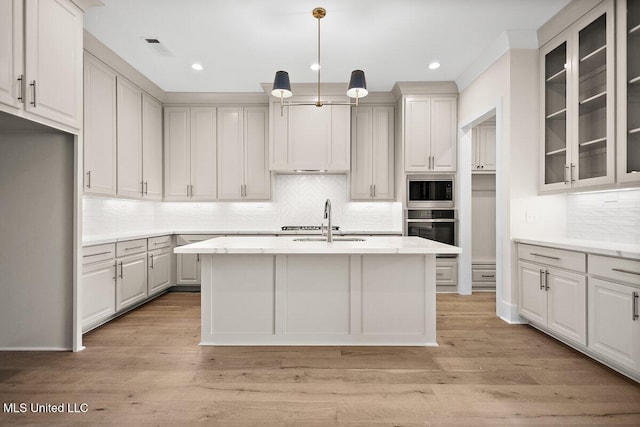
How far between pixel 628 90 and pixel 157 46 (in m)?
4.30

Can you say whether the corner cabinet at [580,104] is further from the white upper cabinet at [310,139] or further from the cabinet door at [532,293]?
the white upper cabinet at [310,139]

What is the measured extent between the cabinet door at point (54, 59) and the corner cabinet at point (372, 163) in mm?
3513

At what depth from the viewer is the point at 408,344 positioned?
2977 millimetres

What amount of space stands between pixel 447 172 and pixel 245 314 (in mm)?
3458

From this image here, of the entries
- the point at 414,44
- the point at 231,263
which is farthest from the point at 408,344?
the point at 414,44

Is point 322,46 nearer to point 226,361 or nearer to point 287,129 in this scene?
point 287,129

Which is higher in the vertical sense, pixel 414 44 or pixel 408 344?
pixel 414 44

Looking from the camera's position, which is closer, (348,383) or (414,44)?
(348,383)

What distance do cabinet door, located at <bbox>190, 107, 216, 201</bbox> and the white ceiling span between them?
671 millimetres

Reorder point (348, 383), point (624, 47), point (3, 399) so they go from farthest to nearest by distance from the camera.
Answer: point (624, 47)
point (348, 383)
point (3, 399)

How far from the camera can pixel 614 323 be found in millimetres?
2422

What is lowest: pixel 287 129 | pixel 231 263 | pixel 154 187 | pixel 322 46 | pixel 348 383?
pixel 348 383

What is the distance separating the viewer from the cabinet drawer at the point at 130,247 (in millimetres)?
3820

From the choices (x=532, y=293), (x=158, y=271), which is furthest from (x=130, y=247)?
(x=532, y=293)
